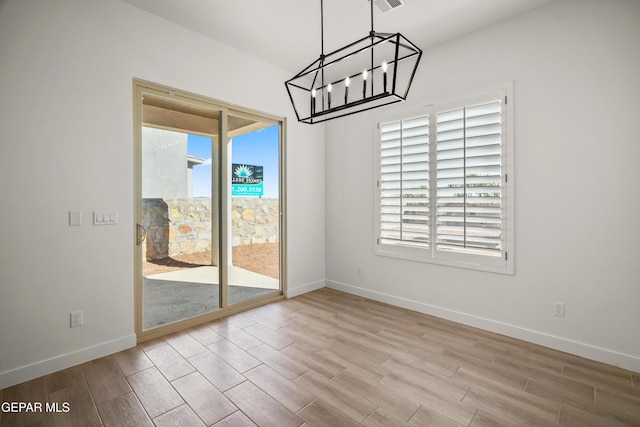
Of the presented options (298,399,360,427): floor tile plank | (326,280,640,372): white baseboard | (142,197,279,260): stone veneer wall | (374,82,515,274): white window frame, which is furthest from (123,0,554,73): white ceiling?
(298,399,360,427): floor tile plank

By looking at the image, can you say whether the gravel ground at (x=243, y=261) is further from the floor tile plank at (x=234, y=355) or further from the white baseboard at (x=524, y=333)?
the white baseboard at (x=524, y=333)

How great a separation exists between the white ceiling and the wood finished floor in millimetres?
3044

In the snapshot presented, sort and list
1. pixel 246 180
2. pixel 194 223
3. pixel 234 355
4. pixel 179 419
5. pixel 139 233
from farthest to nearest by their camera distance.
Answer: pixel 246 180
pixel 194 223
pixel 139 233
pixel 234 355
pixel 179 419

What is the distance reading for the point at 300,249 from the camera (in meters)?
4.33

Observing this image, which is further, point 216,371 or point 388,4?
point 388,4

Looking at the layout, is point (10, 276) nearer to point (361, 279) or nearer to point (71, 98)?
point (71, 98)

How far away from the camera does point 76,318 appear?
97.1 inches

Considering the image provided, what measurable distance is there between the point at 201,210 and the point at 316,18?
226 centimetres

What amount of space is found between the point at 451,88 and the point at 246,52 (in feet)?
7.75

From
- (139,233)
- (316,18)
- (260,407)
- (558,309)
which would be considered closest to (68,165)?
(139,233)

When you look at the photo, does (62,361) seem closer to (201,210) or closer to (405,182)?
(201,210)

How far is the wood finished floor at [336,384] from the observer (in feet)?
6.13

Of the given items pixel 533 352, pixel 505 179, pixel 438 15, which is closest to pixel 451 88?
pixel 438 15

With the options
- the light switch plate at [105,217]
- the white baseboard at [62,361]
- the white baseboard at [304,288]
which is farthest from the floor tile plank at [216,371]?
the white baseboard at [304,288]
